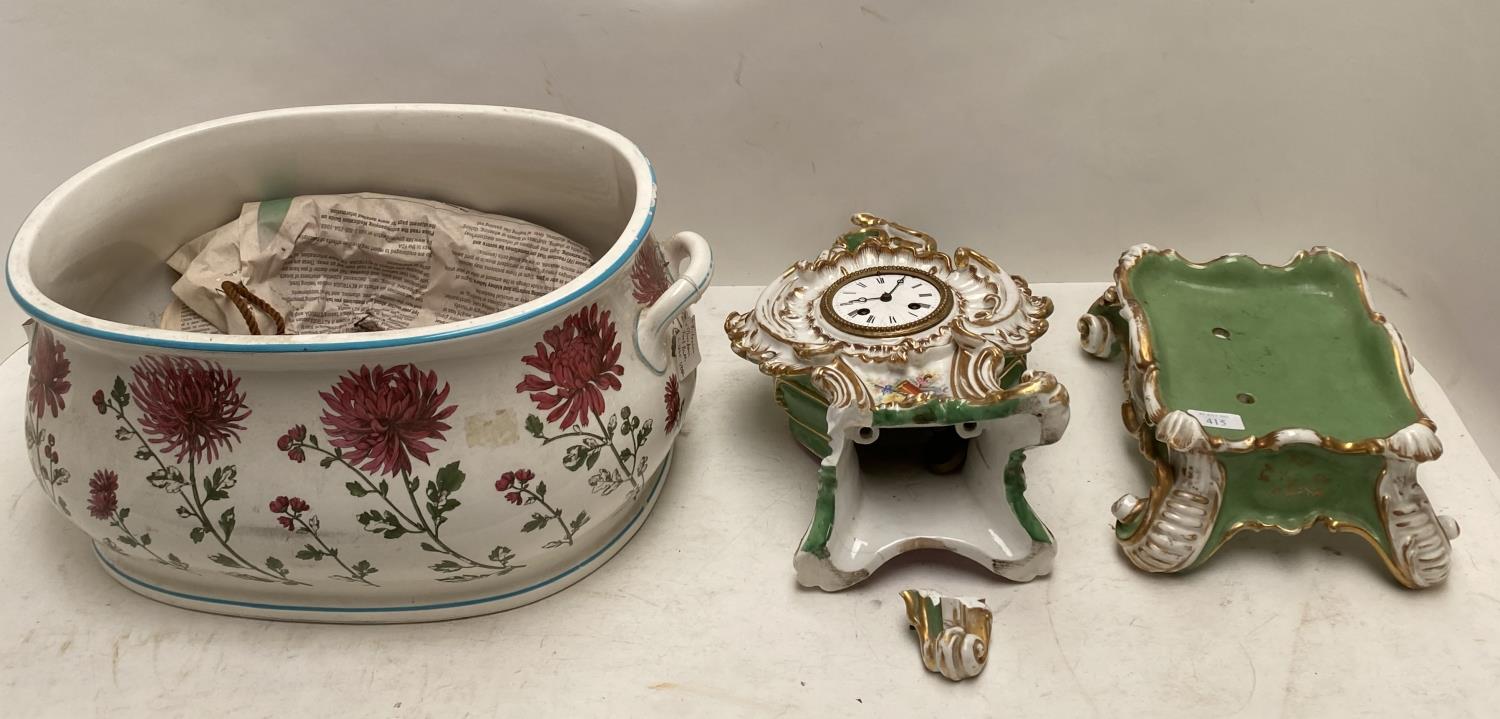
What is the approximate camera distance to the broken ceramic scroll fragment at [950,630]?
944mm

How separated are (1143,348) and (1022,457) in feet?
0.64

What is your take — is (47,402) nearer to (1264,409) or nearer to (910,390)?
(910,390)

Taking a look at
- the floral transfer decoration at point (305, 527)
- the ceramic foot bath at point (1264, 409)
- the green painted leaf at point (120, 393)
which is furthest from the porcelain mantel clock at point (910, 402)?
the green painted leaf at point (120, 393)

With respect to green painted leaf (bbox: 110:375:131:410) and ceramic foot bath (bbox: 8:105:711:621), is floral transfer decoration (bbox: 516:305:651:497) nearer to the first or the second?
ceramic foot bath (bbox: 8:105:711:621)

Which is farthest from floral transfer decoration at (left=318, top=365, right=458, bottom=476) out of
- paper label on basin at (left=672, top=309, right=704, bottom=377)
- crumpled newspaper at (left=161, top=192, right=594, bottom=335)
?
crumpled newspaper at (left=161, top=192, right=594, bottom=335)

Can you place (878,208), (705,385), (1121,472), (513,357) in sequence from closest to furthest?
(513,357) < (1121,472) < (705,385) < (878,208)

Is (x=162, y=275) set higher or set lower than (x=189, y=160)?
lower

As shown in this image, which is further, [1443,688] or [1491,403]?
[1491,403]

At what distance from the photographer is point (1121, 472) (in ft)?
3.79

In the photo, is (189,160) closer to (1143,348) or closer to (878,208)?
(878,208)

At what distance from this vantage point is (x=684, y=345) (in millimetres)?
1062

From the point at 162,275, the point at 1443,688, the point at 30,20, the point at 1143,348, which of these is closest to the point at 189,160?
the point at 162,275

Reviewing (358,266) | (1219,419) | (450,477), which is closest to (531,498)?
(450,477)

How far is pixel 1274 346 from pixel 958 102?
420mm
